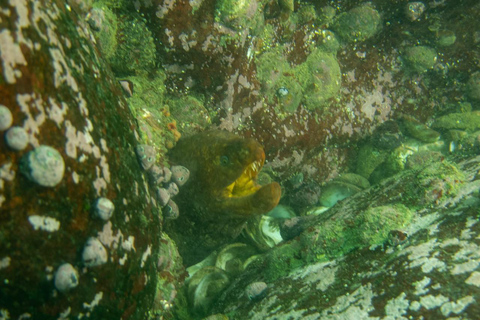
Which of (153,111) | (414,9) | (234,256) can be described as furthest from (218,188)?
(414,9)

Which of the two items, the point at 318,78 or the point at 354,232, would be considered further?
the point at 318,78

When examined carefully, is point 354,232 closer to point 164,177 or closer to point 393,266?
point 393,266

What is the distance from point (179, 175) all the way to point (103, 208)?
123 cm

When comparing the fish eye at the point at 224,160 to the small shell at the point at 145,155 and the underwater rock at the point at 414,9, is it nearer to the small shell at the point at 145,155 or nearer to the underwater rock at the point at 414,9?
the small shell at the point at 145,155

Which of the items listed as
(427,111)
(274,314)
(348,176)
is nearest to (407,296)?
(274,314)

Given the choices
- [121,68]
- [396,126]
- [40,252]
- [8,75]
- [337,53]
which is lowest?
[396,126]

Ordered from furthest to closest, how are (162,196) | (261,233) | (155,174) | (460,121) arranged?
(460,121)
(261,233)
(162,196)
(155,174)

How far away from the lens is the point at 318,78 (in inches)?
184

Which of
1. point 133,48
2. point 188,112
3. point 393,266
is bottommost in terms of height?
point 393,266

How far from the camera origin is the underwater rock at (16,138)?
1465 mm

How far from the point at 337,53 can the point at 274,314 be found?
4527 mm

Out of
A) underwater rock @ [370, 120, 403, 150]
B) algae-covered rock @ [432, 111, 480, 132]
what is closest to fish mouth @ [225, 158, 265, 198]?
underwater rock @ [370, 120, 403, 150]

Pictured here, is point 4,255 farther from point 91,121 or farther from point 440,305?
point 440,305

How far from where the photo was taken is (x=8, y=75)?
4.83ft
